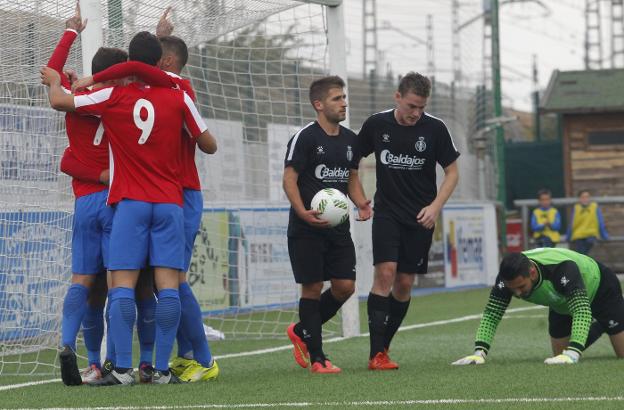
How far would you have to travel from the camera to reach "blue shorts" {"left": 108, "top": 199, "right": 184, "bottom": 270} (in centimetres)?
726

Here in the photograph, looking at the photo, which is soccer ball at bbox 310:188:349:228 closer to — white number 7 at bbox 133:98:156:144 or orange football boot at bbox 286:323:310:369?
orange football boot at bbox 286:323:310:369

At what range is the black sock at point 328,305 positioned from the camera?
8.80 metres

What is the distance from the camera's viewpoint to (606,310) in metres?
8.84

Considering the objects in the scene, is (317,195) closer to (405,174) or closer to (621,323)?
(405,174)

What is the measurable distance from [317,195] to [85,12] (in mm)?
2062

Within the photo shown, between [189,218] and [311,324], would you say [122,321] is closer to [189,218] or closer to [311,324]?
[189,218]

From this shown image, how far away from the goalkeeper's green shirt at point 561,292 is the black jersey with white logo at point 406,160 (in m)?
0.75

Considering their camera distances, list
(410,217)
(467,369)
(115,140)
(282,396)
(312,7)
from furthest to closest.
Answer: (312,7) < (410,217) < (467,369) < (115,140) < (282,396)

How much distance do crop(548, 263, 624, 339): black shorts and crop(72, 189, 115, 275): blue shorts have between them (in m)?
3.11

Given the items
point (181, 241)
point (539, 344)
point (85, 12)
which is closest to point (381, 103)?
point (539, 344)

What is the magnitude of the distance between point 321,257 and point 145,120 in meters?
1.59

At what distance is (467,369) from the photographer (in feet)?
26.2

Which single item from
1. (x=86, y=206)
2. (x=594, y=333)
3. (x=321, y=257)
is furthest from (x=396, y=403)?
(x=594, y=333)

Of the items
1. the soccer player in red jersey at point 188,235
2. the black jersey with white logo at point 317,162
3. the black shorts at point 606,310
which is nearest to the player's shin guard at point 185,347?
the soccer player in red jersey at point 188,235
